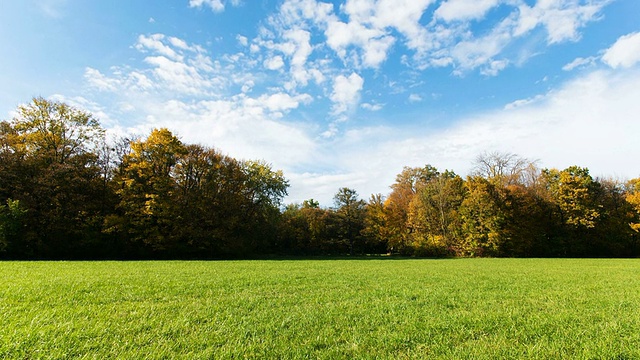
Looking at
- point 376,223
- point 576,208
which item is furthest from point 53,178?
point 576,208

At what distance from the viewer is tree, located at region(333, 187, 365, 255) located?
63656 mm

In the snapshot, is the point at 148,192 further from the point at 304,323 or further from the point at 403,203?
the point at 403,203

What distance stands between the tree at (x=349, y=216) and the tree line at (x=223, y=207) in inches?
62.9

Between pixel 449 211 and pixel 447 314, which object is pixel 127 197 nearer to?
pixel 447 314

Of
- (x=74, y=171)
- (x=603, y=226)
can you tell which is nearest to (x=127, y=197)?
(x=74, y=171)

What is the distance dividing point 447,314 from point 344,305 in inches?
90.9

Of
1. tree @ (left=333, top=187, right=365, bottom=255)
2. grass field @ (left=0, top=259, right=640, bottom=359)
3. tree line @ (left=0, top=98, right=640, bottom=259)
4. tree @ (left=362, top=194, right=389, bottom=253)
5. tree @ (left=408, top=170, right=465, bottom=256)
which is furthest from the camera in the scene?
tree @ (left=333, top=187, right=365, bottom=255)

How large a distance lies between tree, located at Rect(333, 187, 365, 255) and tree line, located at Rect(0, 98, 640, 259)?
1.60 meters

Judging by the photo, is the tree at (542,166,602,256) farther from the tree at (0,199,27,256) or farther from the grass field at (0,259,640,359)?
the tree at (0,199,27,256)

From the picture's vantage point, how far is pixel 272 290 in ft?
32.5

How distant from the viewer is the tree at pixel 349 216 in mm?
63656

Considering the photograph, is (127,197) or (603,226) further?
(603,226)

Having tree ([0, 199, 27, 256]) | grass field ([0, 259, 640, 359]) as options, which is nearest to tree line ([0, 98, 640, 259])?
tree ([0, 199, 27, 256])

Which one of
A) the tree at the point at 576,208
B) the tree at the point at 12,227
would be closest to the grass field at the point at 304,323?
the tree at the point at 12,227
